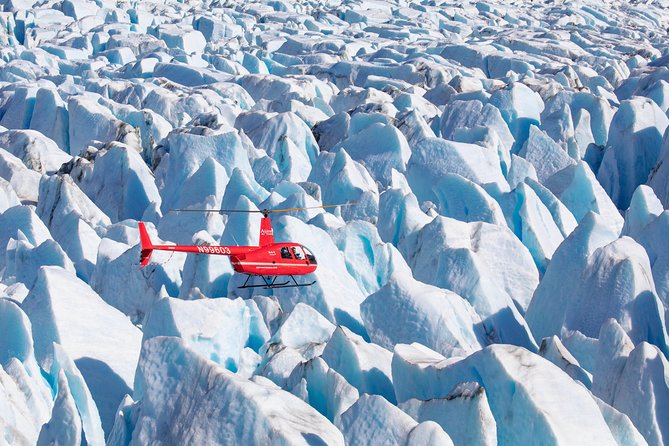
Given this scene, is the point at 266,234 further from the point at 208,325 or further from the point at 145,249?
the point at 208,325

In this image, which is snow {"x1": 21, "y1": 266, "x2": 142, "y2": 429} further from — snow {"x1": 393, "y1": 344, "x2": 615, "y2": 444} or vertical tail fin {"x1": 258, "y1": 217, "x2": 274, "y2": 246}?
snow {"x1": 393, "y1": 344, "x2": 615, "y2": 444}

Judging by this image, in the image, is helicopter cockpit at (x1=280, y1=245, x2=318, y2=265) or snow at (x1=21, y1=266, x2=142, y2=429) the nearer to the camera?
snow at (x1=21, y1=266, x2=142, y2=429)

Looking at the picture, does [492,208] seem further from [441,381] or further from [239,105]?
[239,105]

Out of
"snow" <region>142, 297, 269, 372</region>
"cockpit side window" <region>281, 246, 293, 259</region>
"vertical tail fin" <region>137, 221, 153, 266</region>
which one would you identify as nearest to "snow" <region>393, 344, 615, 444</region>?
"snow" <region>142, 297, 269, 372</region>

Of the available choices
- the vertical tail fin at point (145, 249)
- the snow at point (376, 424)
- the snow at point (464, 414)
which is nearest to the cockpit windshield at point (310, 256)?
the vertical tail fin at point (145, 249)

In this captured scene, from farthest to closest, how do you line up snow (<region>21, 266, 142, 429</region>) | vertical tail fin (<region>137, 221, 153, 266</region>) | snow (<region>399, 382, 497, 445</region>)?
vertical tail fin (<region>137, 221, 153, 266</region>) → snow (<region>21, 266, 142, 429</region>) → snow (<region>399, 382, 497, 445</region>)

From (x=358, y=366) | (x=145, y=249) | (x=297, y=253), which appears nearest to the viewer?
(x=358, y=366)

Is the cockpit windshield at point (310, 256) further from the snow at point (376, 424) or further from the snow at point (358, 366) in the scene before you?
the snow at point (376, 424)

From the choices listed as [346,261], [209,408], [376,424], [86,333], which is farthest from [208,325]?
[346,261]

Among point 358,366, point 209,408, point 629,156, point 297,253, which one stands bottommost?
Answer: point 629,156
